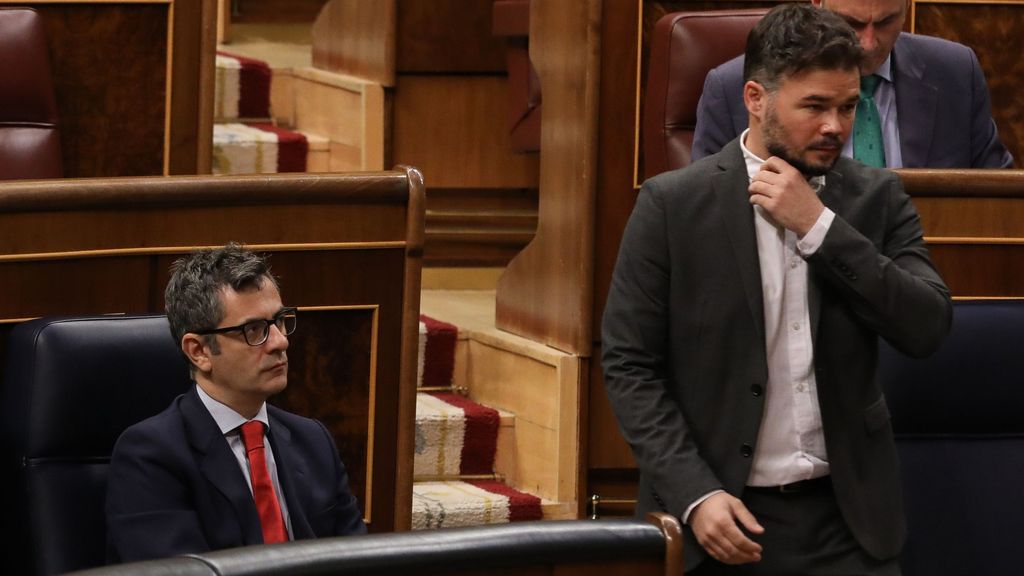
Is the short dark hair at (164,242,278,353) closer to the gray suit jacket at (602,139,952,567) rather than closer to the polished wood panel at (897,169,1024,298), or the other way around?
the gray suit jacket at (602,139,952,567)

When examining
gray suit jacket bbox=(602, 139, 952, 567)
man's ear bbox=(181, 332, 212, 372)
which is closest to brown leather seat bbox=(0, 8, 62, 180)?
man's ear bbox=(181, 332, 212, 372)

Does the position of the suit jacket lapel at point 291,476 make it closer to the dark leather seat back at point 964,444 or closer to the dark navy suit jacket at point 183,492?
the dark navy suit jacket at point 183,492

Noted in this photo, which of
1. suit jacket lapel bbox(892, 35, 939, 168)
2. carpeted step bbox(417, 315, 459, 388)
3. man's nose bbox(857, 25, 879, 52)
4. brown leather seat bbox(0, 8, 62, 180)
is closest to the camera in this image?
man's nose bbox(857, 25, 879, 52)

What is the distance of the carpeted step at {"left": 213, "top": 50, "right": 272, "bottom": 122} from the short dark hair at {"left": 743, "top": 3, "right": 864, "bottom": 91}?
5.87ft

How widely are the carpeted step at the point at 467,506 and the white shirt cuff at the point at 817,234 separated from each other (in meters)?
0.82

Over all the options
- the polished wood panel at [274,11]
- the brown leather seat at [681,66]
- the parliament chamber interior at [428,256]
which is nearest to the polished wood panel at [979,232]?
the parliament chamber interior at [428,256]

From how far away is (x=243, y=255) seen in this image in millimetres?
1352

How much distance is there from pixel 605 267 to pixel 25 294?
30.9 inches

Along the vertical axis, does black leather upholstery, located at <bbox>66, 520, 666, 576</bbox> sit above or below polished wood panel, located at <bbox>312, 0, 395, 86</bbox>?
below

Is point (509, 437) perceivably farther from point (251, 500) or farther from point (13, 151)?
point (251, 500)

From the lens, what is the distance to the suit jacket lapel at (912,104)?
175cm

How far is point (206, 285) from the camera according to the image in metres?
1.34

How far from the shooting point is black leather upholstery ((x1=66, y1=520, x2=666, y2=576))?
810 mm

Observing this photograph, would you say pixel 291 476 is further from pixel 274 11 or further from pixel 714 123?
pixel 274 11
